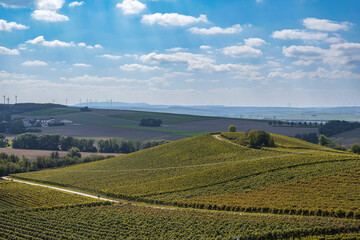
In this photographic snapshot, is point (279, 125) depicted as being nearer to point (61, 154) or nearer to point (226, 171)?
point (61, 154)

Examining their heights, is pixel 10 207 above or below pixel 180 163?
below

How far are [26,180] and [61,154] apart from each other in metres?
38.2

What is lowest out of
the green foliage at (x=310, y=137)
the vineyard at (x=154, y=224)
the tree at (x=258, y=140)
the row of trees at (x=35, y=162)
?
the row of trees at (x=35, y=162)

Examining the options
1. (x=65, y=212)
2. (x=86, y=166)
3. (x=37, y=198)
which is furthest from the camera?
(x=86, y=166)

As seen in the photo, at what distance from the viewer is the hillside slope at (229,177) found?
171ft

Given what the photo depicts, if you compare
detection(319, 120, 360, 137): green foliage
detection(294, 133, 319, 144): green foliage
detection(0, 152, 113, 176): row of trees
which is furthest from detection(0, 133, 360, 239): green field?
detection(319, 120, 360, 137): green foliage

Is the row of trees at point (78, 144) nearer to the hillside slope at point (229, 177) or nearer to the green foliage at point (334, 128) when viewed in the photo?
the hillside slope at point (229, 177)

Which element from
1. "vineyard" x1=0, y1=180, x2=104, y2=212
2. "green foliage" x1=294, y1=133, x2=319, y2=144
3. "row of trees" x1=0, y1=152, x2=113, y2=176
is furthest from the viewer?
"green foliage" x1=294, y1=133, x2=319, y2=144

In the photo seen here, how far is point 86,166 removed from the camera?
4306 inches

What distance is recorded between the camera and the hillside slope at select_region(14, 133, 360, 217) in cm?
5216

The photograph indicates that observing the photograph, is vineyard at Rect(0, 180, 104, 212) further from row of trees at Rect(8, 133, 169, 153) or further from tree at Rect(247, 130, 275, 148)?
row of trees at Rect(8, 133, 169, 153)

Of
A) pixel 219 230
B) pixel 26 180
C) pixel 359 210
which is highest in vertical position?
pixel 359 210

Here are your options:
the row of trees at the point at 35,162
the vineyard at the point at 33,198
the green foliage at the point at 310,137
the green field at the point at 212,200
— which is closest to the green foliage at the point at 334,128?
the green foliage at the point at 310,137

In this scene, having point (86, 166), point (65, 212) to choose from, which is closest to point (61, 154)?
point (86, 166)
